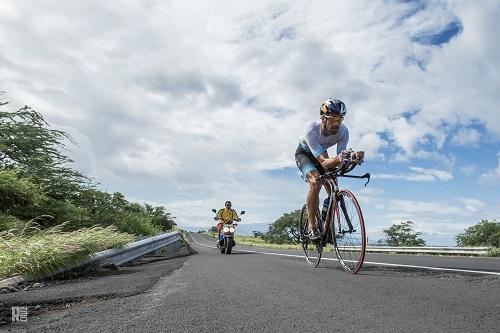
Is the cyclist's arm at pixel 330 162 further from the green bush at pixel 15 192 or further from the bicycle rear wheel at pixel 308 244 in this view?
the green bush at pixel 15 192

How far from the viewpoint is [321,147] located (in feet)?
22.7

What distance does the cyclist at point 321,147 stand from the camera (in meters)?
6.61

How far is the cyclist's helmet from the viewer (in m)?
6.64

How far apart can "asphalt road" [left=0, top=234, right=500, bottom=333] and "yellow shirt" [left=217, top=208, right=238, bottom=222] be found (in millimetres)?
11403

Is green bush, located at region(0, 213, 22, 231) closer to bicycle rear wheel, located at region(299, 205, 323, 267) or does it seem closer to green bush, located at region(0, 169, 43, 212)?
green bush, located at region(0, 169, 43, 212)

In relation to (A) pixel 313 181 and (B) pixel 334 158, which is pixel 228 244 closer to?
(A) pixel 313 181

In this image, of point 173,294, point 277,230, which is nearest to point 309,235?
point 173,294

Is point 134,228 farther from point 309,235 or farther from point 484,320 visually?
point 484,320

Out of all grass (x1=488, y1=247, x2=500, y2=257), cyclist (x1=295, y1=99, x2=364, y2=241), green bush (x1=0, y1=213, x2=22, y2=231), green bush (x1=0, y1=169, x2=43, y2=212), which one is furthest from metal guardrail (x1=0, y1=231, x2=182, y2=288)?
grass (x1=488, y1=247, x2=500, y2=257)

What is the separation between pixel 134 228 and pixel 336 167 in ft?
60.0

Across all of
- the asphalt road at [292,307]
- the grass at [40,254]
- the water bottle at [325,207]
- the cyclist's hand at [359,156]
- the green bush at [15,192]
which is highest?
the cyclist's hand at [359,156]

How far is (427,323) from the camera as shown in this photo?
10.3ft

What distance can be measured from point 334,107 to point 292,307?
364 cm

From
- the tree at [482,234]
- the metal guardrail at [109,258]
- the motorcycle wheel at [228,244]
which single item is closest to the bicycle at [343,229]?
the metal guardrail at [109,258]
